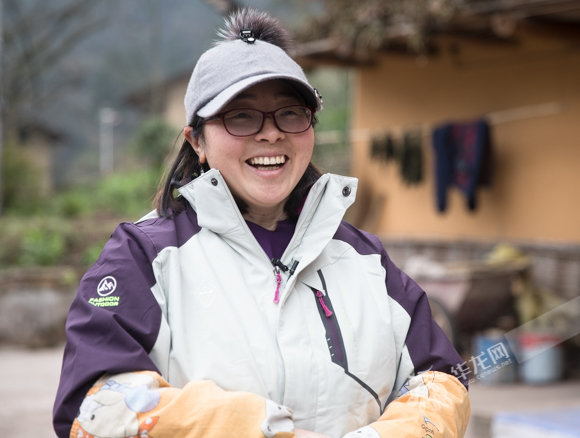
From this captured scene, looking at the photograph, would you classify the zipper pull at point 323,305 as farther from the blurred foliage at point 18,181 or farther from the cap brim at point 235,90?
the blurred foliage at point 18,181

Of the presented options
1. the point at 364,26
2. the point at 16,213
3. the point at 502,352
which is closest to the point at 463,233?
the point at 364,26

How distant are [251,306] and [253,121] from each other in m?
0.46

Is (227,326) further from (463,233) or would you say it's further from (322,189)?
(463,233)

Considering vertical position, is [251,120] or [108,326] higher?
[251,120]

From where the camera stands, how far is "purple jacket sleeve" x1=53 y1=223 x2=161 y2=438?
4.70 ft

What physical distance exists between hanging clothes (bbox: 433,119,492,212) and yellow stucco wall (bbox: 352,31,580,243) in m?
0.23

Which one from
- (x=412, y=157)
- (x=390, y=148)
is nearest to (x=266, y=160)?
(x=412, y=157)

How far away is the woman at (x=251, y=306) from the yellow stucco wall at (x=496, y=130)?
4.98 metres

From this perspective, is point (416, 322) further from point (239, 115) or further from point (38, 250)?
point (38, 250)

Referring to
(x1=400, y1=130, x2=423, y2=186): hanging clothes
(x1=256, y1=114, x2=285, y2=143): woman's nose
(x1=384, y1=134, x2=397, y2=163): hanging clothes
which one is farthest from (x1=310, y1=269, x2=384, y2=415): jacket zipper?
(x1=384, y1=134, x2=397, y2=163): hanging clothes

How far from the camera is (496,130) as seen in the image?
23.3ft

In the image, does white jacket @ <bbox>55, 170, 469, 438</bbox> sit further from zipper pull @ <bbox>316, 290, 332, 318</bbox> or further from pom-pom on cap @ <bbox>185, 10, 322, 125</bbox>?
pom-pom on cap @ <bbox>185, 10, 322, 125</bbox>

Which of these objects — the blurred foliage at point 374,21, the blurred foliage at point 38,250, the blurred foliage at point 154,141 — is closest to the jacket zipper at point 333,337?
the blurred foliage at point 374,21

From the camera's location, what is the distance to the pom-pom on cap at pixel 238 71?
166cm
